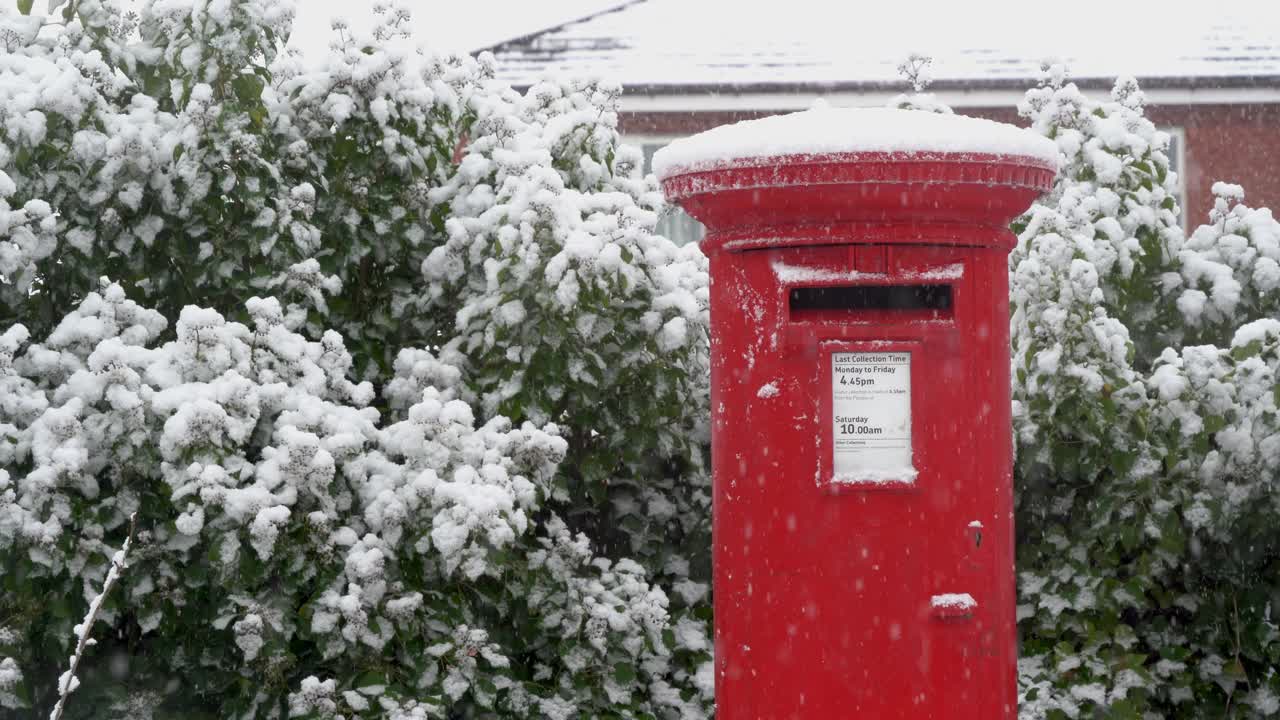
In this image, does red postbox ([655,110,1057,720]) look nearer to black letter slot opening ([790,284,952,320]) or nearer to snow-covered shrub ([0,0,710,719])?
black letter slot opening ([790,284,952,320])

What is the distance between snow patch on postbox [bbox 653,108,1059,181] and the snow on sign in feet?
1.35

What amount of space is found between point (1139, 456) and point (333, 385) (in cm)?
220

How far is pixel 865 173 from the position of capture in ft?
9.47

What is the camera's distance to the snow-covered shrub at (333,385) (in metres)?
3.61

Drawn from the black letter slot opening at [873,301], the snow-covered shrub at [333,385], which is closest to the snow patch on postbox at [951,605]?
the black letter slot opening at [873,301]

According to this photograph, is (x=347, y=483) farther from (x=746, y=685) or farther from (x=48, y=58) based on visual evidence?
(x=48, y=58)

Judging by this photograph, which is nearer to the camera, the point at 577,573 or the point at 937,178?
the point at 937,178

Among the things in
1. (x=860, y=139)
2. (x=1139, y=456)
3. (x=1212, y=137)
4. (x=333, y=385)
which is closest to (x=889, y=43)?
(x=1212, y=137)

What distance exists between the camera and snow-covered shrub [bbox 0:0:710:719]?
361cm

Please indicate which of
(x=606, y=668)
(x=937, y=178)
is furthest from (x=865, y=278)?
(x=606, y=668)

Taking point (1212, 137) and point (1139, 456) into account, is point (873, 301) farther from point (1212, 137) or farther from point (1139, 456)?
point (1212, 137)

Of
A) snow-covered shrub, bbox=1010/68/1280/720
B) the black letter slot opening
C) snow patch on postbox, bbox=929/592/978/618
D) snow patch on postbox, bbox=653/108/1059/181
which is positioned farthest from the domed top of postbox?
snow-covered shrub, bbox=1010/68/1280/720

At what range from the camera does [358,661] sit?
3656 mm

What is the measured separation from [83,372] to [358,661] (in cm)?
100
